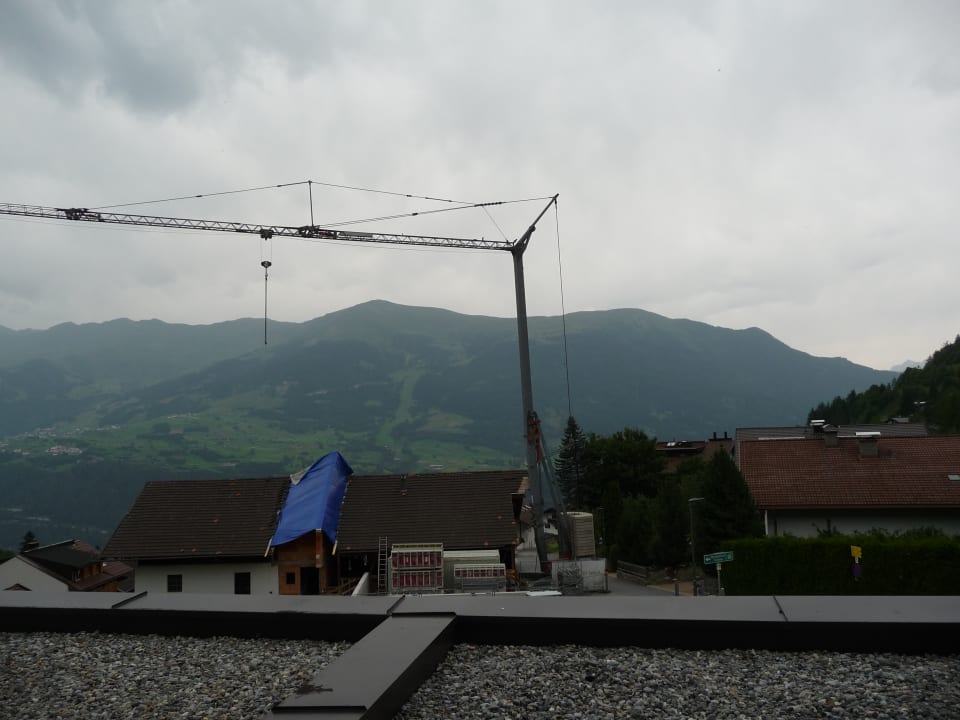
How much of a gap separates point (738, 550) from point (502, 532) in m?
9.80

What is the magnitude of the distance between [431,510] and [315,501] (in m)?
5.23

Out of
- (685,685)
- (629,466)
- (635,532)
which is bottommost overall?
(635,532)

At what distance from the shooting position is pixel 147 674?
653 cm

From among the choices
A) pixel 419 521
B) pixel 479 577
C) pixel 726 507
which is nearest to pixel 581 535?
pixel 726 507

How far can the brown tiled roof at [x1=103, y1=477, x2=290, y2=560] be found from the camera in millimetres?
31438

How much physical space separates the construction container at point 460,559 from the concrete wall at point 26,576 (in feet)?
87.2

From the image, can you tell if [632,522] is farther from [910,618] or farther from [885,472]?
[910,618]

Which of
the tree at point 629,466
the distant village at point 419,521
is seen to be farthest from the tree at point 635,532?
the tree at point 629,466

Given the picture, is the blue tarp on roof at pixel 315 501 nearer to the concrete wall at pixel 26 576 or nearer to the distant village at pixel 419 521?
the distant village at pixel 419 521

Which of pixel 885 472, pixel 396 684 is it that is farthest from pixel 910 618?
pixel 885 472

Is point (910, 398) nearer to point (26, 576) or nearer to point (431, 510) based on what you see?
point (431, 510)

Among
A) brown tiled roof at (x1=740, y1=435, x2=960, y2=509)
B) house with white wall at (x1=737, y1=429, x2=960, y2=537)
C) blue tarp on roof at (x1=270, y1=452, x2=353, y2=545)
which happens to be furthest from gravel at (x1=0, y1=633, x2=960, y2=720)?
brown tiled roof at (x1=740, y1=435, x2=960, y2=509)

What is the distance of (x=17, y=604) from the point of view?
Result: 26.5 feet

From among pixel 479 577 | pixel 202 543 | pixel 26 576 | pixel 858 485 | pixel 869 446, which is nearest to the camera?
pixel 479 577
